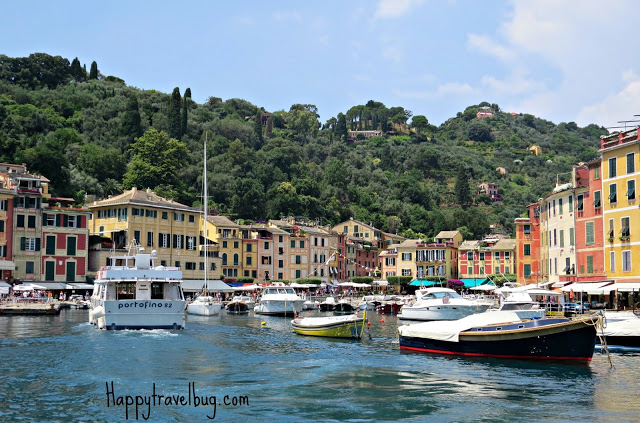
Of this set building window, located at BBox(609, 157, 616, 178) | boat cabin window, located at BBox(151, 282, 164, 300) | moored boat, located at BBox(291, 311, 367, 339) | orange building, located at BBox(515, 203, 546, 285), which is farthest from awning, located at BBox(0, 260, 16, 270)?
building window, located at BBox(609, 157, 616, 178)

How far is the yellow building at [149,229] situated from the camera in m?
88.4

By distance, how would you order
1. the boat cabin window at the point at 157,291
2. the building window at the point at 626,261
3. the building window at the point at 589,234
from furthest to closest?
the building window at the point at 589,234
the building window at the point at 626,261
the boat cabin window at the point at 157,291

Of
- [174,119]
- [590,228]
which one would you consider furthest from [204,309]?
[174,119]

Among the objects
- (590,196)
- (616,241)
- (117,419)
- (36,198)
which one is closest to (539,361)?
(117,419)

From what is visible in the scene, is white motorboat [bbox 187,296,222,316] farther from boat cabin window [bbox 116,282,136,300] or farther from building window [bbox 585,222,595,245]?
building window [bbox 585,222,595,245]

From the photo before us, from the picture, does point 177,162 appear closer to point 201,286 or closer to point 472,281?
point 201,286

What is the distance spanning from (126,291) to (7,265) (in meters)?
32.5

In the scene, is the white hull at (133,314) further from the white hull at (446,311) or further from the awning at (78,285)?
the awning at (78,285)

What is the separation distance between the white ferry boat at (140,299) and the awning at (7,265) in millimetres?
28185

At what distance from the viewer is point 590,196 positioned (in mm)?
60875

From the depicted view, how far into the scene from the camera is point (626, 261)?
182ft

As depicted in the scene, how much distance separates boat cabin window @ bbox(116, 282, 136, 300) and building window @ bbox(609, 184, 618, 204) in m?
38.7

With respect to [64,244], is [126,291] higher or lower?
lower

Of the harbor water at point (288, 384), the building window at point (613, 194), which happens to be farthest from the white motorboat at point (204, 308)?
the building window at point (613, 194)
